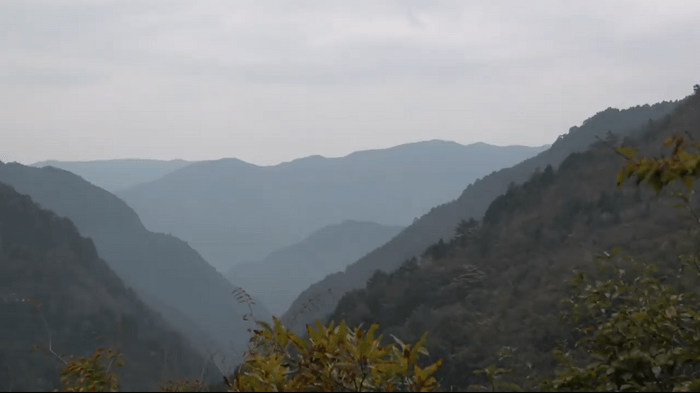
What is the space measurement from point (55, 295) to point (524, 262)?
7022cm

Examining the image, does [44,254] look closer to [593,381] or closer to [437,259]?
[437,259]

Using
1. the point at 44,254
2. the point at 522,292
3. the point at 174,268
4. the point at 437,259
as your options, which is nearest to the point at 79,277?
the point at 44,254

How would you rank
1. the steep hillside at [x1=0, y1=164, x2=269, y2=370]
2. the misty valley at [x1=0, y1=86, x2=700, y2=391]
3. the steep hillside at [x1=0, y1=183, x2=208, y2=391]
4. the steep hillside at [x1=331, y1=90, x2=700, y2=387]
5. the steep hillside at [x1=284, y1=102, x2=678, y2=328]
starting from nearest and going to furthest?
1. the misty valley at [x1=0, y1=86, x2=700, y2=391]
2. the steep hillside at [x1=331, y1=90, x2=700, y2=387]
3. the steep hillside at [x1=0, y1=183, x2=208, y2=391]
4. the steep hillside at [x1=284, y1=102, x2=678, y2=328]
5. the steep hillside at [x1=0, y1=164, x2=269, y2=370]

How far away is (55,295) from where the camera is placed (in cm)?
8869

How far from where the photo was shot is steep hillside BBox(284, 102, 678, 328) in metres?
98.0

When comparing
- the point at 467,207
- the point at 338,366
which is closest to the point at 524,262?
the point at 338,366

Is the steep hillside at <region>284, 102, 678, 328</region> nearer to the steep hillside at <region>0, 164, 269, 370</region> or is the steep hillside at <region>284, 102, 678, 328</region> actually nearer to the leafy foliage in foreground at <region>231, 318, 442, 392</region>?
the steep hillside at <region>0, 164, 269, 370</region>

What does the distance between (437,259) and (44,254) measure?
71295 millimetres

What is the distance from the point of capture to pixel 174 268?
19500 centimetres

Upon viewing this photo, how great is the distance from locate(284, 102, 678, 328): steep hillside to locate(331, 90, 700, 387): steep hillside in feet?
145

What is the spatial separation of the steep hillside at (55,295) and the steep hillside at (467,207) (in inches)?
990

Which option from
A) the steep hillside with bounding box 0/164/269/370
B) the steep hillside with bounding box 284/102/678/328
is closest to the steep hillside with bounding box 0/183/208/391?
the steep hillside with bounding box 284/102/678/328

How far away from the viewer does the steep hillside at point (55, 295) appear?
73.8 meters

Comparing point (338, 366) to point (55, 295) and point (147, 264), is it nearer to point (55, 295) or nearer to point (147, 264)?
point (55, 295)
